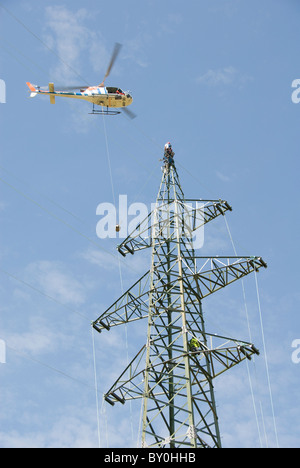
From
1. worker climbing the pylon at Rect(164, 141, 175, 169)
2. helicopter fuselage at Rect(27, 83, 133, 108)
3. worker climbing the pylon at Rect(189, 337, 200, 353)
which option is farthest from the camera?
helicopter fuselage at Rect(27, 83, 133, 108)

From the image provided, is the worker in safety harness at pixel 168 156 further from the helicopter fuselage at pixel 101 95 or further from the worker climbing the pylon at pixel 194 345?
the worker climbing the pylon at pixel 194 345

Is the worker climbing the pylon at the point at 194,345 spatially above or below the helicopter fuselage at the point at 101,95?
Answer: below

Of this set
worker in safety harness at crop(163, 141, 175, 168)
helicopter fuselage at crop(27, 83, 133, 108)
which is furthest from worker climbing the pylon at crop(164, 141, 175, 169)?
helicopter fuselage at crop(27, 83, 133, 108)

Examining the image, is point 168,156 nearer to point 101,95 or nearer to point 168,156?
point 168,156

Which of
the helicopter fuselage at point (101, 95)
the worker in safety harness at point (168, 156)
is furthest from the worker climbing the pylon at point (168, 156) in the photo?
the helicopter fuselage at point (101, 95)

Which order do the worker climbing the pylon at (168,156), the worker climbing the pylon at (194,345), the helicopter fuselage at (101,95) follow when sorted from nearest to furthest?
the worker climbing the pylon at (194,345), the worker climbing the pylon at (168,156), the helicopter fuselage at (101,95)

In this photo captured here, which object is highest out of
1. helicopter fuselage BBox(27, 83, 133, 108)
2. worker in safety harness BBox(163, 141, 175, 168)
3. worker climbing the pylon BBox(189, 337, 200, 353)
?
helicopter fuselage BBox(27, 83, 133, 108)

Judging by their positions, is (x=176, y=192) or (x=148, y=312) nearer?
(x=148, y=312)

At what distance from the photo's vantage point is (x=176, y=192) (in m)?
29.0

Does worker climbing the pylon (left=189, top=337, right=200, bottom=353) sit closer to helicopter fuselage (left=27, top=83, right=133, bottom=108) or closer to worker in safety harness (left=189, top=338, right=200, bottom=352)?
worker in safety harness (left=189, top=338, right=200, bottom=352)
